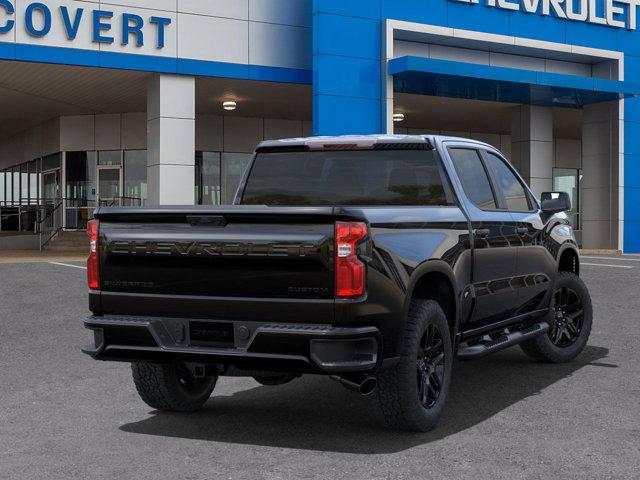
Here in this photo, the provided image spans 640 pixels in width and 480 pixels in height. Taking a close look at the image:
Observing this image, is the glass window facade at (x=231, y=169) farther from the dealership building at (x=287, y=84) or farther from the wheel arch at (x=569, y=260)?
the wheel arch at (x=569, y=260)

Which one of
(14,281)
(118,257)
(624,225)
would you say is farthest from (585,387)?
(624,225)

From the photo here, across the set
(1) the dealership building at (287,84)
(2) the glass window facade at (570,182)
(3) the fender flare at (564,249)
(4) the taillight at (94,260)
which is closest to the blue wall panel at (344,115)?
(1) the dealership building at (287,84)

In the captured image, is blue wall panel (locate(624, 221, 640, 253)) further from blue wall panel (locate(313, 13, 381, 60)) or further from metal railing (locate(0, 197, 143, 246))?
metal railing (locate(0, 197, 143, 246))

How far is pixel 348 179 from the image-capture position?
7.10 meters

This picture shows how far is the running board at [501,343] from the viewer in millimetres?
6473

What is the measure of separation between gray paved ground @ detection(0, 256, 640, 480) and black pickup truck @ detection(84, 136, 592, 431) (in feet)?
1.10

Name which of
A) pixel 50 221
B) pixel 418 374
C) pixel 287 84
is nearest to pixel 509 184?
pixel 418 374

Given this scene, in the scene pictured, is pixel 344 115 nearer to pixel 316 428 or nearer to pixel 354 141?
pixel 354 141

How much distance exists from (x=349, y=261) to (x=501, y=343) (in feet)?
7.35

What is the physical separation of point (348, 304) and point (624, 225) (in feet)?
86.1

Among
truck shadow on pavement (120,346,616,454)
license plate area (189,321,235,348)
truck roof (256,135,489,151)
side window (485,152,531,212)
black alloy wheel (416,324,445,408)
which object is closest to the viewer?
license plate area (189,321,235,348)

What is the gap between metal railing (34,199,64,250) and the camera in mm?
32594

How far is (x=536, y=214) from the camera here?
7.93 metres

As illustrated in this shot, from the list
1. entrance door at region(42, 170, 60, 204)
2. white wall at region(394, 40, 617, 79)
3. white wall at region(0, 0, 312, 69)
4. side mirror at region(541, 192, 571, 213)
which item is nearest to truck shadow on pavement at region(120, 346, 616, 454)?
side mirror at region(541, 192, 571, 213)
